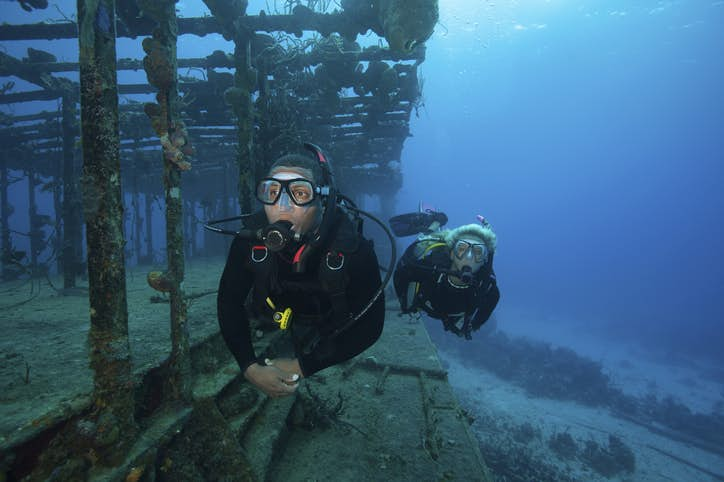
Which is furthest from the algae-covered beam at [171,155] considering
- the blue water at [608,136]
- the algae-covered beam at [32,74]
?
the blue water at [608,136]

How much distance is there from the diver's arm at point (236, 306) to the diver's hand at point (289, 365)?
21 cm

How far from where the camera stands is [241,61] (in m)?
6.09

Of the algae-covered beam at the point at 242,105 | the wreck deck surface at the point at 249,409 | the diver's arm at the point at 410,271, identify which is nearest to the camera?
the wreck deck surface at the point at 249,409

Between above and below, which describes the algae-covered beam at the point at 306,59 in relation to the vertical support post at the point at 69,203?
above

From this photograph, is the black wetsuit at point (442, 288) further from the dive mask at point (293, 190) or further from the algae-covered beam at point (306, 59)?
the algae-covered beam at point (306, 59)

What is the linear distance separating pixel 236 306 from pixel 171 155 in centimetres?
134

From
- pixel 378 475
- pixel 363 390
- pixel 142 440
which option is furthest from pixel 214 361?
pixel 363 390

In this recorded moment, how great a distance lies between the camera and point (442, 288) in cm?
514

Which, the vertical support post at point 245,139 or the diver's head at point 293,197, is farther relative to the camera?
the vertical support post at point 245,139

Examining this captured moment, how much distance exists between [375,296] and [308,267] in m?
0.65

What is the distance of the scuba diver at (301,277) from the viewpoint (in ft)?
8.36

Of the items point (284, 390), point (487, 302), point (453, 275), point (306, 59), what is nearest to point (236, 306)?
point (284, 390)

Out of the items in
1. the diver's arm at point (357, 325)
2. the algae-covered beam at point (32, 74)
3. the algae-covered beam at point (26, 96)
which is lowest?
the diver's arm at point (357, 325)

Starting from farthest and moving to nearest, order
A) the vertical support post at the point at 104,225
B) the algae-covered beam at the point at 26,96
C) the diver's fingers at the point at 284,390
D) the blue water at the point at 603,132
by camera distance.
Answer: the blue water at the point at 603,132, the algae-covered beam at the point at 26,96, the diver's fingers at the point at 284,390, the vertical support post at the point at 104,225
